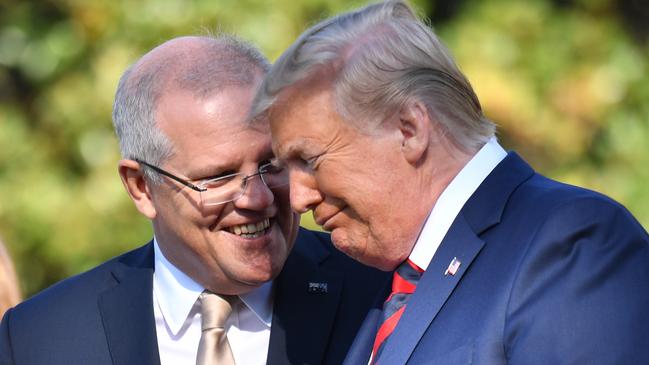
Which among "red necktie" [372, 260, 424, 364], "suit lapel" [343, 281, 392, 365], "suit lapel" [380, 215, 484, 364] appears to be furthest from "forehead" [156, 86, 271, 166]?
"suit lapel" [380, 215, 484, 364]

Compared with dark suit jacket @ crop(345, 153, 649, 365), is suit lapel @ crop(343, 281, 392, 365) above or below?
below

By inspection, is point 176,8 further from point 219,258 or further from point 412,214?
point 412,214

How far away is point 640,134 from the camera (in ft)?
22.0

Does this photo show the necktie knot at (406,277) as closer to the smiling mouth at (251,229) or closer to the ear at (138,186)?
the smiling mouth at (251,229)

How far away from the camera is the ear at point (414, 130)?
2.49 meters

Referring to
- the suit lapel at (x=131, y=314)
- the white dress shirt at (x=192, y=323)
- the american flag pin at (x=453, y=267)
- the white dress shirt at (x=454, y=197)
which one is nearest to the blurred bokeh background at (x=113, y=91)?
the suit lapel at (x=131, y=314)

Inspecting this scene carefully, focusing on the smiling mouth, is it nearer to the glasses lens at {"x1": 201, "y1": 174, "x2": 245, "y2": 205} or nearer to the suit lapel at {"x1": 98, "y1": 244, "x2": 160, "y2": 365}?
the glasses lens at {"x1": 201, "y1": 174, "x2": 245, "y2": 205}

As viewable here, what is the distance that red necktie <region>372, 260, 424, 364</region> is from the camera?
104 inches

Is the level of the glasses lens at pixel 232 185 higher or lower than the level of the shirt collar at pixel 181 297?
higher

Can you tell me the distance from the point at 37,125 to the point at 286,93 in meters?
4.70

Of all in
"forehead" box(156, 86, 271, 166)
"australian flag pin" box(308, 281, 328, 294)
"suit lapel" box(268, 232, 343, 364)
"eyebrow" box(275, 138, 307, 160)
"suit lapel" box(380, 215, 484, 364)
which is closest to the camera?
"suit lapel" box(380, 215, 484, 364)

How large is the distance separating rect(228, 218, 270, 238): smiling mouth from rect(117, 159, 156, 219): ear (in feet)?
1.04

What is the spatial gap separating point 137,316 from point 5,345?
1.35ft

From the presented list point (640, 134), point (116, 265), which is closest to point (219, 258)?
point (116, 265)
